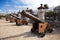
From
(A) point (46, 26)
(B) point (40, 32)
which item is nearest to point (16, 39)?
(B) point (40, 32)

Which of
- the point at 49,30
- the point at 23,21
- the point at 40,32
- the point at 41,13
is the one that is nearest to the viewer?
the point at 40,32

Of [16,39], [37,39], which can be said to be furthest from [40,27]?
[16,39]

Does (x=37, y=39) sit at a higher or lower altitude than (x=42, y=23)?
lower

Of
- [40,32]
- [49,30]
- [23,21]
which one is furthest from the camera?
[23,21]

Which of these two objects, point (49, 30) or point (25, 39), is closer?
point (25, 39)

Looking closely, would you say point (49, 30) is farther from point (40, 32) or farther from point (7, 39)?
point (7, 39)

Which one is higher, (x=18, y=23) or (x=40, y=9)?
(x=40, y=9)

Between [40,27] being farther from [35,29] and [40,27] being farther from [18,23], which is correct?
[18,23]

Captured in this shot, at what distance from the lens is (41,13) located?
1373cm

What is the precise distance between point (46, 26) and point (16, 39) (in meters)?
2.95

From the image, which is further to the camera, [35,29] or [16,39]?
[35,29]

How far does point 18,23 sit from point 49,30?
9.03 metres

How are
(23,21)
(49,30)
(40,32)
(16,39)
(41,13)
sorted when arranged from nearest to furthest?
(16,39) → (40,32) → (49,30) → (41,13) → (23,21)

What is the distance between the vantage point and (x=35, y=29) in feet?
40.4
